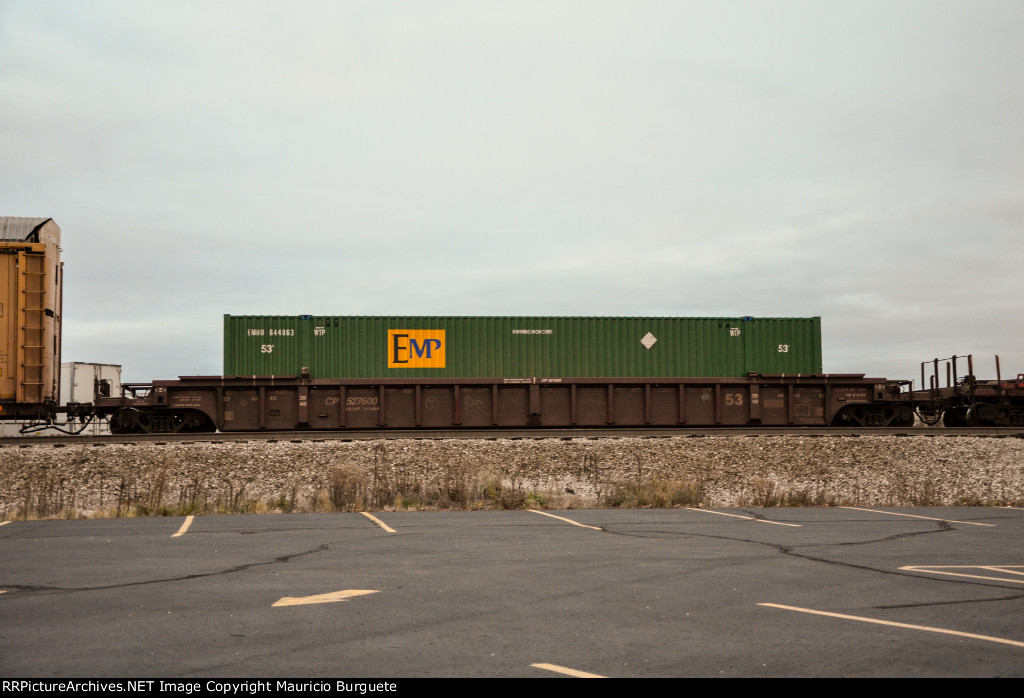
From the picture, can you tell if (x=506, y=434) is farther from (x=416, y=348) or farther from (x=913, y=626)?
(x=913, y=626)

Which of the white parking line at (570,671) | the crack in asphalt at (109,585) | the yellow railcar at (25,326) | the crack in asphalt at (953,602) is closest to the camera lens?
the white parking line at (570,671)

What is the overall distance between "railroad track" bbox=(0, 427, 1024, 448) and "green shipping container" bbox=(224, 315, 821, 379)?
2193mm

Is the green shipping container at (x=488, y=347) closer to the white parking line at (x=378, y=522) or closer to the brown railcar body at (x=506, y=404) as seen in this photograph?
the brown railcar body at (x=506, y=404)

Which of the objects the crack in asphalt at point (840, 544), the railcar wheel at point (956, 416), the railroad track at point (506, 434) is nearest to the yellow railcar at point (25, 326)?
the railroad track at point (506, 434)

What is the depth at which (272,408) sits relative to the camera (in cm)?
2439

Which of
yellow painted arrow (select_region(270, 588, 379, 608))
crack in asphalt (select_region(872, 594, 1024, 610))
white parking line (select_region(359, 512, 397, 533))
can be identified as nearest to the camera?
crack in asphalt (select_region(872, 594, 1024, 610))

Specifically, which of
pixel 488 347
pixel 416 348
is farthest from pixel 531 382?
pixel 416 348

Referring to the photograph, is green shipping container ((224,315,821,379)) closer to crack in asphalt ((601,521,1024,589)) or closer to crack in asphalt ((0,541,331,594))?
crack in asphalt ((601,521,1024,589))

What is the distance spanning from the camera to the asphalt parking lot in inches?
186

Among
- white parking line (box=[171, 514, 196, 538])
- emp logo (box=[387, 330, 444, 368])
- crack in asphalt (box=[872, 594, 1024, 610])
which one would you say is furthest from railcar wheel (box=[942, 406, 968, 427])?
white parking line (box=[171, 514, 196, 538])

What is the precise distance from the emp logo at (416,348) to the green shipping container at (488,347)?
1.3 inches

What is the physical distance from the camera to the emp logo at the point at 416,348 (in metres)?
25.2
